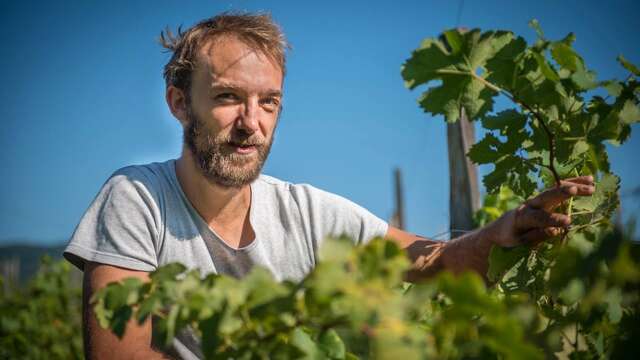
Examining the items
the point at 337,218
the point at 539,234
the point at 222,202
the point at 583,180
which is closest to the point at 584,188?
the point at 583,180

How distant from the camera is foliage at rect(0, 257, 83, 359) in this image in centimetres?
553

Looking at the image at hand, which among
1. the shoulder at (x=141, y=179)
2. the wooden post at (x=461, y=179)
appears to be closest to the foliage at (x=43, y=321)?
the shoulder at (x=141, y=179)

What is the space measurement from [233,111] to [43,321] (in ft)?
16.9

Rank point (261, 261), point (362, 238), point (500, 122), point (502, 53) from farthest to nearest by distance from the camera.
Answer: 1. point (362, 238)
2. point (261, 261)
3. point (500, 122)
4. point (502, 53)

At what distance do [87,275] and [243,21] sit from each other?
5.05 ft

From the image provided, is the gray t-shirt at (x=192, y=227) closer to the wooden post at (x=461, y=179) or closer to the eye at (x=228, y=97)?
the eye at (x=228, y=97)

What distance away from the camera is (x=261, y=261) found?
8.17 ft

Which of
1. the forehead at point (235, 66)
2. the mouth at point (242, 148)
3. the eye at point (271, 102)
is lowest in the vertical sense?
the mouth at point (242, 148)

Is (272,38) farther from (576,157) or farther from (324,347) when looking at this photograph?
(324,347)

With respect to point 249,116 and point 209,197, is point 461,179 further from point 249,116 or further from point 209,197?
point 209,197

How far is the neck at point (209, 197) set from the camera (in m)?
2.60

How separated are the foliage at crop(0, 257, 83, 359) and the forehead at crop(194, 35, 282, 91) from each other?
13.2 ft

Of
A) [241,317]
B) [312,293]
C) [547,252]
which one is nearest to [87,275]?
[241,317]

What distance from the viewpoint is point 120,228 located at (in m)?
2.13
